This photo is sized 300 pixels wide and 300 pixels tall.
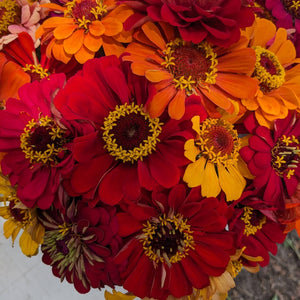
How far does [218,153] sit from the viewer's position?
411mm

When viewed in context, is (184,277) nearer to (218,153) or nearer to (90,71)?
(218,153)

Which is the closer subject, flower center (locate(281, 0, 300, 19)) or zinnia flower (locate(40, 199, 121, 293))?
zinnia flower (locate(40, 199, 121, 293))

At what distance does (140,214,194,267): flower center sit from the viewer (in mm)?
416

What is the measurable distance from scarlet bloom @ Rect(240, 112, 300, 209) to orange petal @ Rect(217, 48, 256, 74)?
64mm

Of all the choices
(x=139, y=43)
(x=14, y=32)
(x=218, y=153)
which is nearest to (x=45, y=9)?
(x=14, y=32)

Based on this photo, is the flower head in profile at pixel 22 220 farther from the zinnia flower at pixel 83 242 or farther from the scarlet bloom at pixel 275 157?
the scarlet bloom at pixel 275 157

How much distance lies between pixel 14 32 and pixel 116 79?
0.65ft

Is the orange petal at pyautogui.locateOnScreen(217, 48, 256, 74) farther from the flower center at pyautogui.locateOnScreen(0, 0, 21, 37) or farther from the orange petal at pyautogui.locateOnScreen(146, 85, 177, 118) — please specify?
the flower center at pyautogui.locateOnScreen(0, 0, 21, 37)

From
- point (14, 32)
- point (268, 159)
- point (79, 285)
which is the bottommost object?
point (79, 285)

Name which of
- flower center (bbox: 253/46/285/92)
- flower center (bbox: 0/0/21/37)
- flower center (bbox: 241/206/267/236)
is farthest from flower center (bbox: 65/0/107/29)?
flower center (bbox: 241/206/267/236)

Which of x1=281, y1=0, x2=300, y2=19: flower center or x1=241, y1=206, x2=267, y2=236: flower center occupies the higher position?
x1=281, y1=0, x2=300, y2=19: flower center

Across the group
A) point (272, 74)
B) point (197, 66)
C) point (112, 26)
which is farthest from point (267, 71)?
point (112, 26)

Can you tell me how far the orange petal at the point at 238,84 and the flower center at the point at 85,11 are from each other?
18cm

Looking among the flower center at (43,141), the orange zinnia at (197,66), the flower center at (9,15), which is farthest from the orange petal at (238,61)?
the flower center at (9,15)
